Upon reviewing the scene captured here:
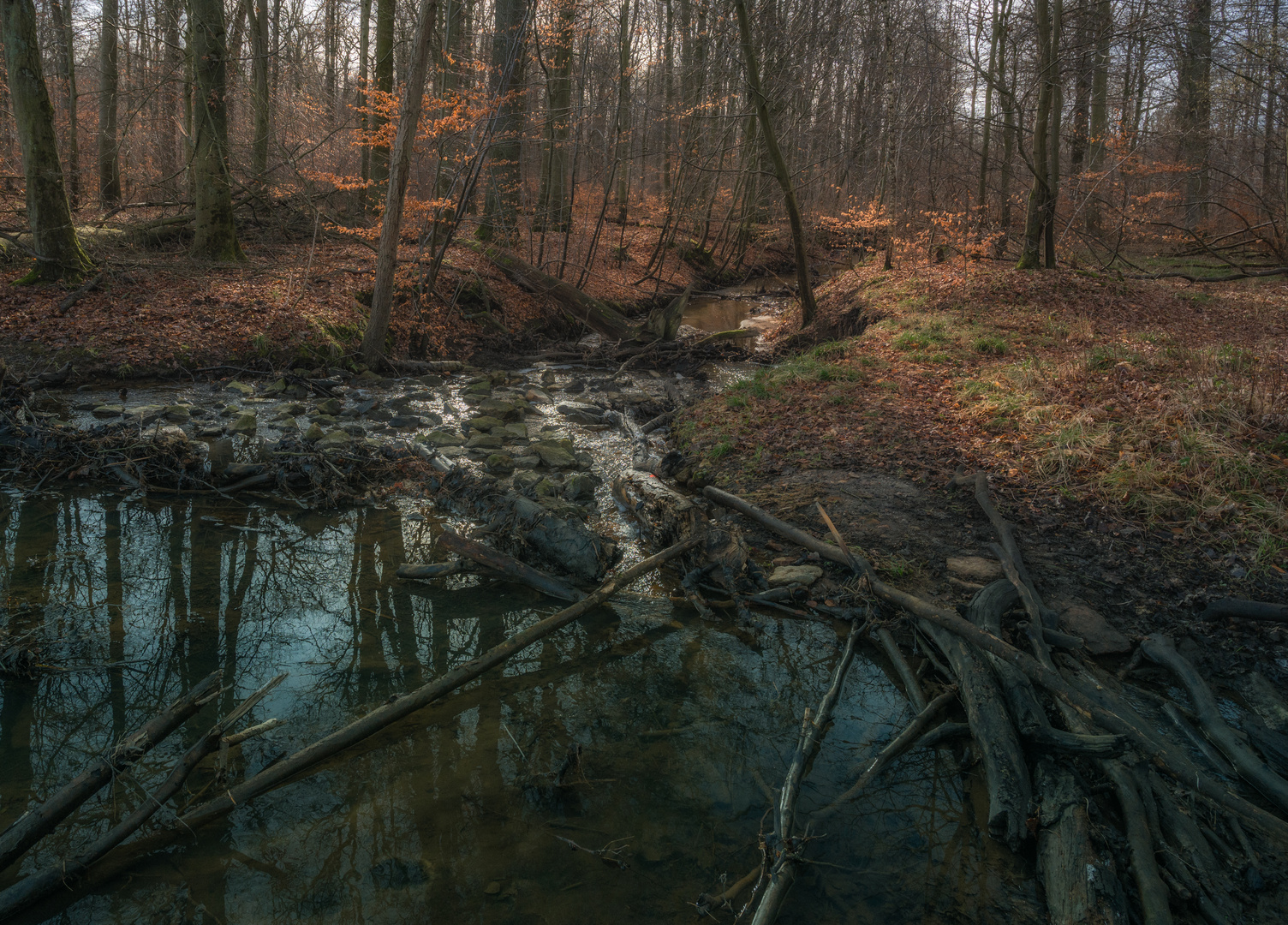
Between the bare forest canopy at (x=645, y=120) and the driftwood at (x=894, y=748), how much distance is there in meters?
9.47

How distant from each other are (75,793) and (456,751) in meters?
1.62

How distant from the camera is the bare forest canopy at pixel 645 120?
12281 mm

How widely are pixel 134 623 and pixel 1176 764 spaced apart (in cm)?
615

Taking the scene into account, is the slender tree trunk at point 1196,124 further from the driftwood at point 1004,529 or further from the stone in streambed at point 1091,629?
the stone in streambed at point 1091,629

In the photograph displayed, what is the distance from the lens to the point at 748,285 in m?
24.0

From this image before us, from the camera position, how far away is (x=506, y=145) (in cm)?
1578

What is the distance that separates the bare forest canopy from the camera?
1228cm

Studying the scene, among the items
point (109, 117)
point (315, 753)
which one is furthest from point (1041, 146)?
point (109, 117)

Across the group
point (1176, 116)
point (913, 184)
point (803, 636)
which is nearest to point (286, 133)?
point (913, 184)

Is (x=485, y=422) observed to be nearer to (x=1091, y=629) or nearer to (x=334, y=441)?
(x=334, y=441)

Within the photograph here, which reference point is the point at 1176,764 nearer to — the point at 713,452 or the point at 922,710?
the point at 922,710

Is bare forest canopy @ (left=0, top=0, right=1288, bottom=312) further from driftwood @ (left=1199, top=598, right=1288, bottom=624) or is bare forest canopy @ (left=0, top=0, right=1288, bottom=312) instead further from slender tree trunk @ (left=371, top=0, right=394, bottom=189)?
driftwood @ (left=1199, top=598, right=1288, bottom=624)

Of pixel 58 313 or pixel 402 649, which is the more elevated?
pixel 58 313

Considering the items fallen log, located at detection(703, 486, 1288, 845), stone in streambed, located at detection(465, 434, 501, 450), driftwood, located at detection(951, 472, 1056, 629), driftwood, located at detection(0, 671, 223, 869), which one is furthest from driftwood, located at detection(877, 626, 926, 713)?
stone in streambed, located at detection(465, 434, 501, 450)
